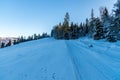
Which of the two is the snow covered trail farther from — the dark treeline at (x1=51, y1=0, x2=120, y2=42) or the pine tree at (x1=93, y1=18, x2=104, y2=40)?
the pine tree at (x1=93, y1=18, x2=104, y2=40)

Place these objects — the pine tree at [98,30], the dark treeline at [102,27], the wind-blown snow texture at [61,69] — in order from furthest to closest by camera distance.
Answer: the pine tree at [98,30], the dark treeline at [102,27], the wind-blown snow texture at [61,69]

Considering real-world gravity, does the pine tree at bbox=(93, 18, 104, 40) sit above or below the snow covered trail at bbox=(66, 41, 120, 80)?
above

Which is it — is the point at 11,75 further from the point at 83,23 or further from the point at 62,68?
the point at 83,23

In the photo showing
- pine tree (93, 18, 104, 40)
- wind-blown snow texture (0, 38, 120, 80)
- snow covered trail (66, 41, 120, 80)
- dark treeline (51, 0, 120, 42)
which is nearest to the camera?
snow covered trail (66, 41, 120, 80)

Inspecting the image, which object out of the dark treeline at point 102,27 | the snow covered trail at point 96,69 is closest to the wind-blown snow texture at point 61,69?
the snow covered trail at point 96,69

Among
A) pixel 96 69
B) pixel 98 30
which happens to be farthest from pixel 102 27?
pixel 96 69

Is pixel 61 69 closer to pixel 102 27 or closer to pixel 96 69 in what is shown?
pixel 96 69

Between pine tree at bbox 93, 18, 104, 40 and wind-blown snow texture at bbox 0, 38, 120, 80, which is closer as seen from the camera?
wind-blown snow texture at bbox 0, 38, 120, 80

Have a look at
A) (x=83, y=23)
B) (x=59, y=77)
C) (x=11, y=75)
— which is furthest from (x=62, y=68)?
(x=83, y=23)


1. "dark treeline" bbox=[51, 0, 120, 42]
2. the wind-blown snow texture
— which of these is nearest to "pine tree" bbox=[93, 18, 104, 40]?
"dark treeline" bbox=[51, 0, 120, 42]

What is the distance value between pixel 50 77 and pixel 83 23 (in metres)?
97.7

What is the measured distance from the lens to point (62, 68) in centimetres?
1786

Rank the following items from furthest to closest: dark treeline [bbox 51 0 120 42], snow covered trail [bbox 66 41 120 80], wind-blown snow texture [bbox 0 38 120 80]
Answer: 1. dark treeline [bbox 51 0 120 42]
2. wind-blown snow texture [bbox 0 38 120 80]
3. snow covered trail [bbox 66 41 120 80]

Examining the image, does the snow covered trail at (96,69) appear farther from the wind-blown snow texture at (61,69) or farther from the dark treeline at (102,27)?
the dark treeline at (102,27)
